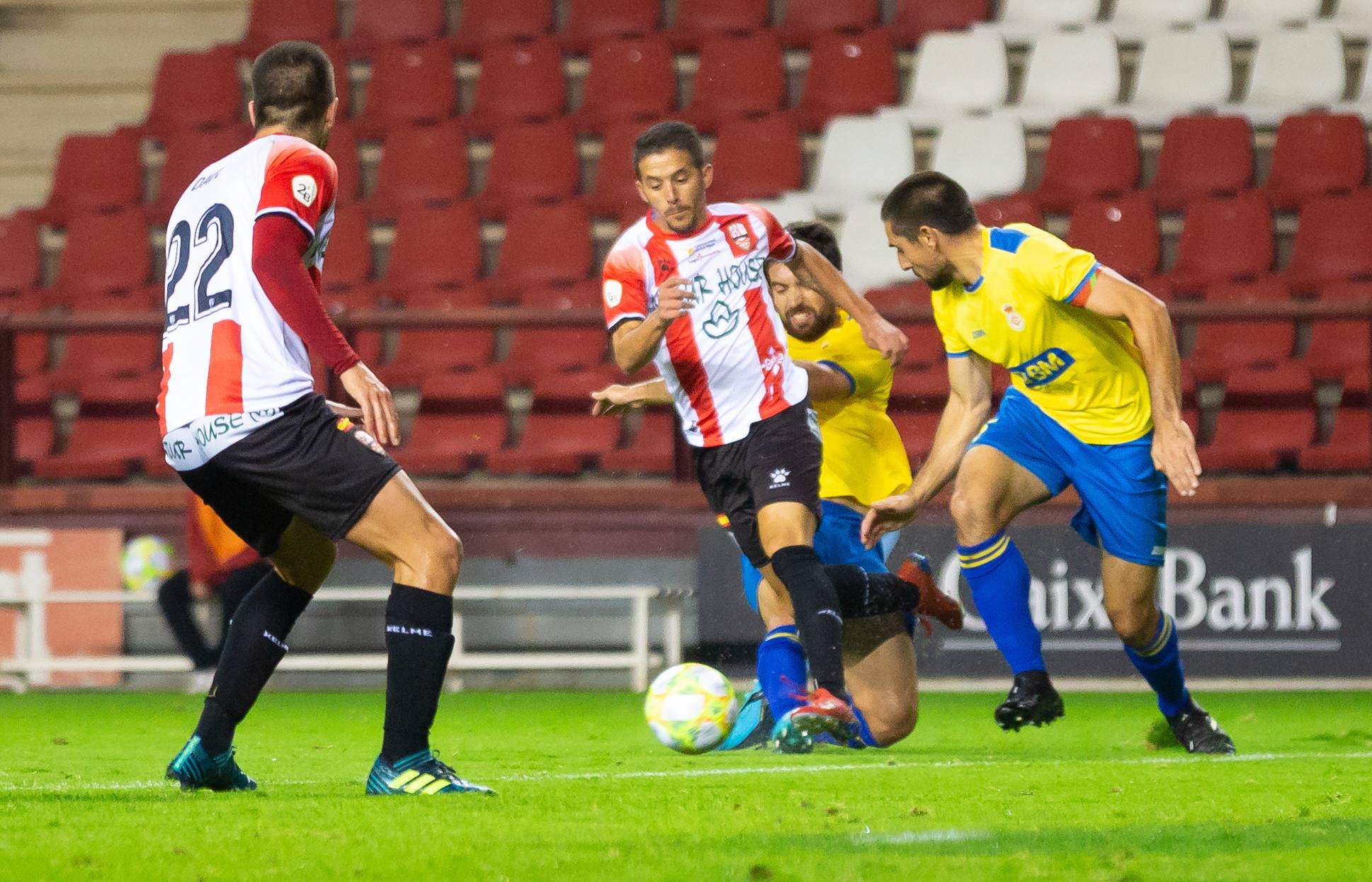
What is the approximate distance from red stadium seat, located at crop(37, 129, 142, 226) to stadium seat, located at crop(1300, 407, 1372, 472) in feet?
25.9

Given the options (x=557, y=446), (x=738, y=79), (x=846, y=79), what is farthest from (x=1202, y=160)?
(x=557, y=446)

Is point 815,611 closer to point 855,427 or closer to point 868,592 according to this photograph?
point 868,592

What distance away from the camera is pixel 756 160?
1192 cm

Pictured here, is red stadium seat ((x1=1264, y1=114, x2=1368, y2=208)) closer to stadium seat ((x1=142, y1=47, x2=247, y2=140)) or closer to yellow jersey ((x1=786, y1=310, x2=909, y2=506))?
yellow jersey ((x1=786, y1=310, x2=909, y2=506))

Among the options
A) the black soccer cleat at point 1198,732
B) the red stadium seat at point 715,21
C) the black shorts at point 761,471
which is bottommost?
the black soccer cleat at point 1198,732

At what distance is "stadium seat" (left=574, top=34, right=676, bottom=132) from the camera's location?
490 inches

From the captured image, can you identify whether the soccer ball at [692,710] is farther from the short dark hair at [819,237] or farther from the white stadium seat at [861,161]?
the white stadium seat at [861,161]

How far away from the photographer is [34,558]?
9.59 m

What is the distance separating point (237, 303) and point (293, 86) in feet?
1.74

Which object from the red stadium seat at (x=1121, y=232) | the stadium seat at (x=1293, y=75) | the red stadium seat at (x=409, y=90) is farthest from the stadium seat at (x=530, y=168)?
the stadium seat at (x=1293, y=75)

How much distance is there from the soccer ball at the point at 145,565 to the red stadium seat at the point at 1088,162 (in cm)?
549

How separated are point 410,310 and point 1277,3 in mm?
6401

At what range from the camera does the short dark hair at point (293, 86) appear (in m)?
4.38

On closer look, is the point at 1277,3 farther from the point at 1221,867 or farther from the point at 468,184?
the point at 1221,867
